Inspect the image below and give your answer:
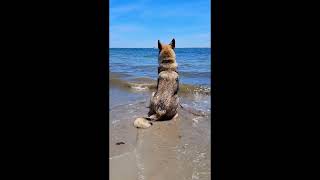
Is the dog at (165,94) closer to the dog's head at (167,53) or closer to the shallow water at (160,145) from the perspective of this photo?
the dog's head at (167,53)

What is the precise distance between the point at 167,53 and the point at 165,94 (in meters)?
1.03

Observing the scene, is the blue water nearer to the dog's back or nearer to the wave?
the wave

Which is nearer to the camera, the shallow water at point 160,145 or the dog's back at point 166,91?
the shallow water at point 160,145

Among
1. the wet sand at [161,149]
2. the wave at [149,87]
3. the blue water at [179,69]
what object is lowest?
the wet sand at [161,149]

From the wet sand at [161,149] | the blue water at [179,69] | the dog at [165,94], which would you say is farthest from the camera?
the blue water at [179,69]

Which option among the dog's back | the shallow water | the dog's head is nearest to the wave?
the shallow water

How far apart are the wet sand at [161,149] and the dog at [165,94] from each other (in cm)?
17

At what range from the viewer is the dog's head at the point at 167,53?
7617 millimetres

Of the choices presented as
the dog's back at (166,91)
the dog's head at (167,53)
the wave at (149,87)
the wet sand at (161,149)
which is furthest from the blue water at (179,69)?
the wet sand at (161,149)

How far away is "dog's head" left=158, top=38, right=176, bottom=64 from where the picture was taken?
7.62 metres

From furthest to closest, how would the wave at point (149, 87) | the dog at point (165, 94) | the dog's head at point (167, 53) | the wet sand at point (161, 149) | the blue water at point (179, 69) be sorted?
the blue water at point (179, 69) → the wave at point (149, 87) → the dog's head at point (167, 53) → the dog at point (165, 94) → the wet sand at point (161, 149)

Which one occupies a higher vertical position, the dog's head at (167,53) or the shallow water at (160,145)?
the dog's head at (167,53)
